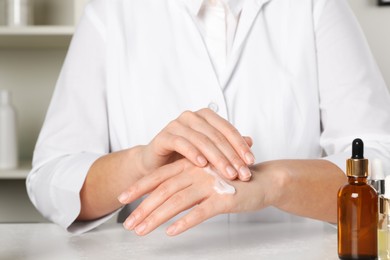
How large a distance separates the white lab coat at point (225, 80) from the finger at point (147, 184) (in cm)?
31

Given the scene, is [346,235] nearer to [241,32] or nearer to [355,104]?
[355,104]

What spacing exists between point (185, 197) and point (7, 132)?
4.50 feet

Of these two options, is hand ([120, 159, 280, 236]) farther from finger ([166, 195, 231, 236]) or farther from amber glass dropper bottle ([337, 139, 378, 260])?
amber glass dropper bottle ([337, 139, 378, 260])

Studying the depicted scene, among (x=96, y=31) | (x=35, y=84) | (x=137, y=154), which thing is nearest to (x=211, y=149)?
(x=137, y=154)

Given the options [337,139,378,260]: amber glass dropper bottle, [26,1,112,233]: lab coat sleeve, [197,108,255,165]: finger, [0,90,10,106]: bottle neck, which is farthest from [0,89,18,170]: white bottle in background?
[337,139,378,260]: amber glass dropper bottle

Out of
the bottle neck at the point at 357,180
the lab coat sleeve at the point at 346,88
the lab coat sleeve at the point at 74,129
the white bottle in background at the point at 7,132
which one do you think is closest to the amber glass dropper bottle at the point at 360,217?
the bottle neck at the point at 357,180

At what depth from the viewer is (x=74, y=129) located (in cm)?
126

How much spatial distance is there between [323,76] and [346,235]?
533mm

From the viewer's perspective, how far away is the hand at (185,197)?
3.01 feet

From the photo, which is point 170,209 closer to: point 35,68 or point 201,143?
point 201,143

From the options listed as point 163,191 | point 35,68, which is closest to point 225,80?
point 163,191

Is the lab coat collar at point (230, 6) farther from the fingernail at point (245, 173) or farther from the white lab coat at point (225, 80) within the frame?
the fingernail at point (245, 173)

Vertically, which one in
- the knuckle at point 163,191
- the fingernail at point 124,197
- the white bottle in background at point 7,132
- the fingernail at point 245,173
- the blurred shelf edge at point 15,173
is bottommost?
the blurred shelf edge at point 15,173

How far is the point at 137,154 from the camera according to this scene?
104 cm
